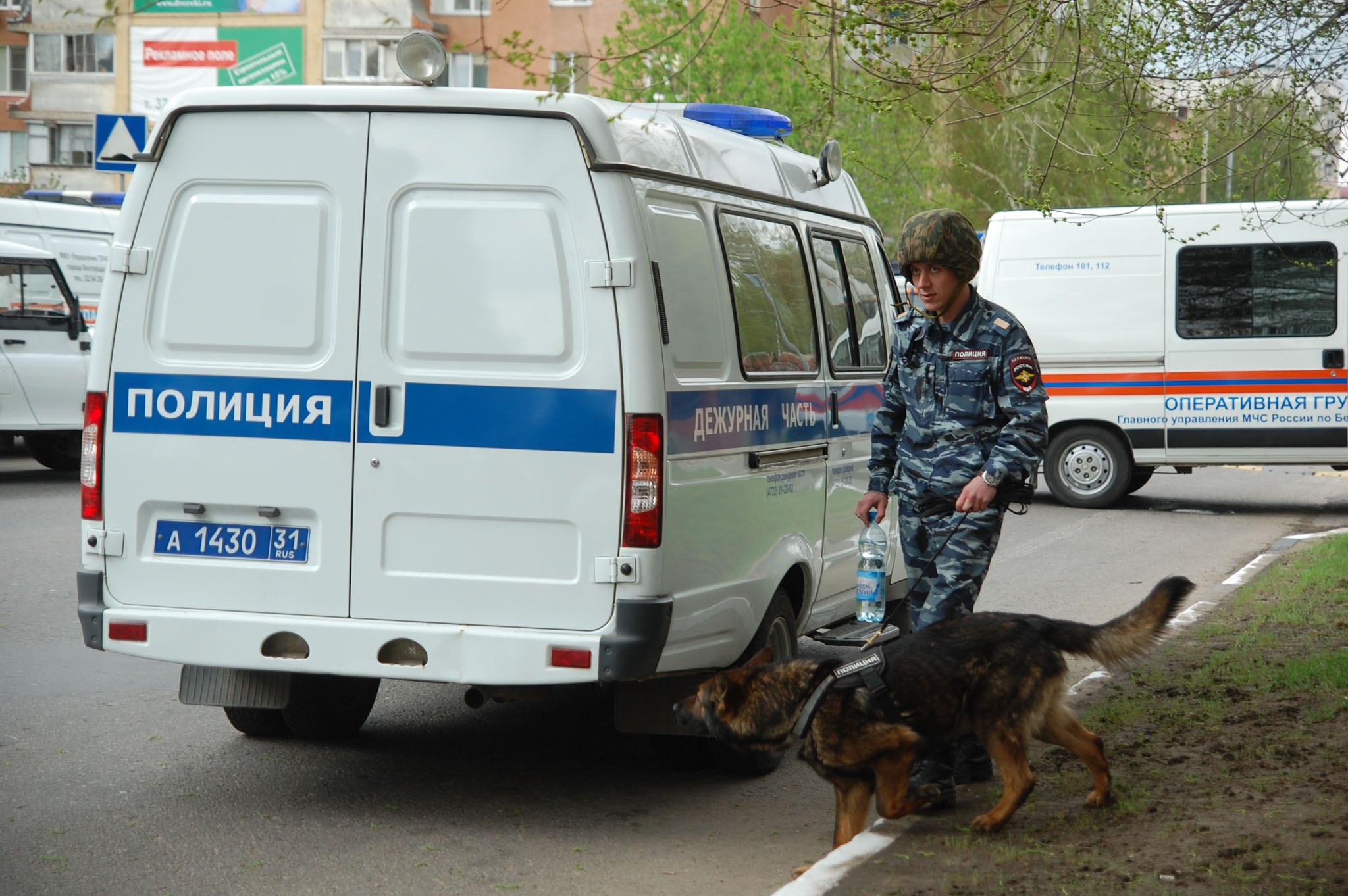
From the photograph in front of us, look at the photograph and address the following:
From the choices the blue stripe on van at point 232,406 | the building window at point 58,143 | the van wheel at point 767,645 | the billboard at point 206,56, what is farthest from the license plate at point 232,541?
the building window at point 58,143

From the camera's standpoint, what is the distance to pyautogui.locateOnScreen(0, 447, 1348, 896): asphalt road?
14.4 ft

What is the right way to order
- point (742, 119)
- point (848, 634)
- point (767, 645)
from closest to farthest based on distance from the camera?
point (767, 645) → point (742, 119) → point (848, 634)

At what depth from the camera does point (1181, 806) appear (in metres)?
4.67

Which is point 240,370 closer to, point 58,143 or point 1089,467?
point 1089,467

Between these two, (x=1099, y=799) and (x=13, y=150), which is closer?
(x=1099, y=799)

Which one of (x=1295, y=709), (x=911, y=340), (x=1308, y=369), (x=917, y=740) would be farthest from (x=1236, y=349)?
(x=917, y=740)

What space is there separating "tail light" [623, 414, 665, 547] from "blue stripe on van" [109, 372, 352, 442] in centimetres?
97

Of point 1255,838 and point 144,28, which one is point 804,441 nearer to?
point 1255,838

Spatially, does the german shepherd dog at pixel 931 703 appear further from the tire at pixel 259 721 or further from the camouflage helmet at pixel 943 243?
the tire at pixel 259 721

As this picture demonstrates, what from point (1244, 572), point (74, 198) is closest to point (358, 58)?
point (74, 198)

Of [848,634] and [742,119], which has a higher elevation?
[742,119]

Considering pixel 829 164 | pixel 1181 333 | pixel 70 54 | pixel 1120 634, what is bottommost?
pixel 1120 634

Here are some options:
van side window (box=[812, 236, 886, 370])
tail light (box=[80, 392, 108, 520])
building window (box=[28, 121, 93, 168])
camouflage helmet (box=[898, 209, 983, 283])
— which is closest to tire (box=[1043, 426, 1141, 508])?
van side window (box=[812, 236, 886, 370])

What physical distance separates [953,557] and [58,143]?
173ft
